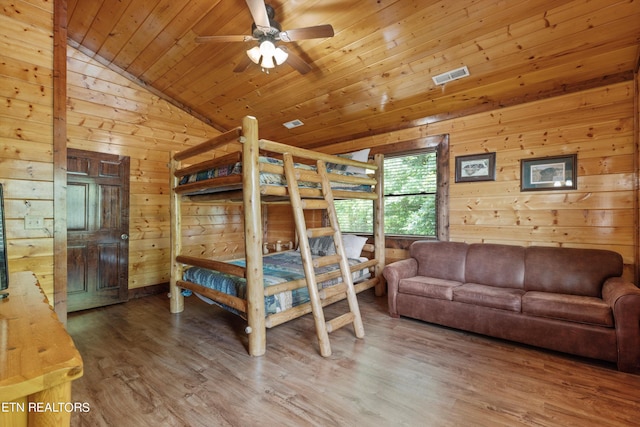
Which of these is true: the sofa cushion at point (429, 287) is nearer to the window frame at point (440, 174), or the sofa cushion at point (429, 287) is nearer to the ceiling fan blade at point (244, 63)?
the window frame at point (440, 174)

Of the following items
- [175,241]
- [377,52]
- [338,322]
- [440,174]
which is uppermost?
[377,52]

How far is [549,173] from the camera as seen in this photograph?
3186 mm

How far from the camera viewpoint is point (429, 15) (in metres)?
2.51

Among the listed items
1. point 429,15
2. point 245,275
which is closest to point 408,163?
point 429,15

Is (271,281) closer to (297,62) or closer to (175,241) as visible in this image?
(175,241)

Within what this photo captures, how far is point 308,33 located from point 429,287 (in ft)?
8.86

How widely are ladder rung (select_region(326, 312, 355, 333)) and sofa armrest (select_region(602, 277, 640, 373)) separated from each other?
6.71 feet

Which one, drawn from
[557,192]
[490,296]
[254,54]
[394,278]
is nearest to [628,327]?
[490,296]

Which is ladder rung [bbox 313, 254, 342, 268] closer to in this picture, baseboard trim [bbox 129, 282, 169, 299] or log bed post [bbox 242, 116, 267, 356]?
log bed post [bbox 242, 116, 267, 356]

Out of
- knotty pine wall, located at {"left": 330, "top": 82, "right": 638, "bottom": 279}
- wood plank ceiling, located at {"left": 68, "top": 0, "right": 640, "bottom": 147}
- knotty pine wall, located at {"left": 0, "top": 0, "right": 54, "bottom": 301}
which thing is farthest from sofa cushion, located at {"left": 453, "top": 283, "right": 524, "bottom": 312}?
knotty pine wall, located at {"left": 0, "top": 0, "right": 54, "bottom": 301}

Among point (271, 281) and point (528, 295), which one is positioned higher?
point (271, 281)

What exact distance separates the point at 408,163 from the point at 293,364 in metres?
3.13

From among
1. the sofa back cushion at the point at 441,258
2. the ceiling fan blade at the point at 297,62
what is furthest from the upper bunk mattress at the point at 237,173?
the sofa back cushion at the point at 441,258

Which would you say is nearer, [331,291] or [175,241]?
[331,291]
